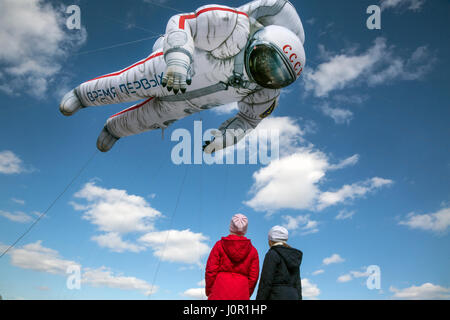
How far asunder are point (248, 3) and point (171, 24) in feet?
3.53

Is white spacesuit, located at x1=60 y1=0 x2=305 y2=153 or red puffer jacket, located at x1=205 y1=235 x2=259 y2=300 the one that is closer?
red puffer jacket, located at x1=205 y1=235 x2=259 y2=300

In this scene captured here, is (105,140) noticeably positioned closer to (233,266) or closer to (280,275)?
(233,266)

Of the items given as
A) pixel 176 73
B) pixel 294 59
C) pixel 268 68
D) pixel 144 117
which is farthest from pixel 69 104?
pixel 294 59

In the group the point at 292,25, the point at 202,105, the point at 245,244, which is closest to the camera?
the point at 245,244

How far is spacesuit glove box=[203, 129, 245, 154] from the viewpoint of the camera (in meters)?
4.42

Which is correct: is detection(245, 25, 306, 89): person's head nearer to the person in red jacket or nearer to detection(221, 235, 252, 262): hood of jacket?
the person in red jacket

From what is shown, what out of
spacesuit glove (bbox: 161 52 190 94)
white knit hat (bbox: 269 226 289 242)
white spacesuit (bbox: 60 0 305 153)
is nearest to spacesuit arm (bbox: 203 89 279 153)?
white spacesuit (bbox: 60 0 305 153)

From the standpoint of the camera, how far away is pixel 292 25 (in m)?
4.07

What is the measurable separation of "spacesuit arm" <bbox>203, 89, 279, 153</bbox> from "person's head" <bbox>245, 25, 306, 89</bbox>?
54 cm
